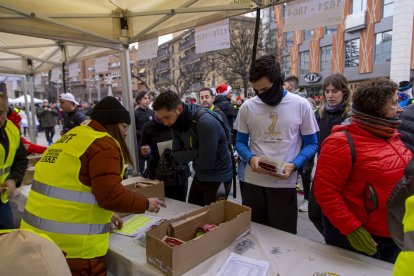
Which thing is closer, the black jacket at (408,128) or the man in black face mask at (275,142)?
the black jacket at (408,128)

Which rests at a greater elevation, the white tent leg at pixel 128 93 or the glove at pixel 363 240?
the white tent leg at pixel 128 93

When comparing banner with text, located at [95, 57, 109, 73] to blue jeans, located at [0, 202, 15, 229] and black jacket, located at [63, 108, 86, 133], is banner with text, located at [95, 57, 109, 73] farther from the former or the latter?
blue jeans, located at [0, 202, 15, 229]

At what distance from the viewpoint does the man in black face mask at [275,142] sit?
1789mm

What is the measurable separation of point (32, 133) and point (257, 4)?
23.4 feet

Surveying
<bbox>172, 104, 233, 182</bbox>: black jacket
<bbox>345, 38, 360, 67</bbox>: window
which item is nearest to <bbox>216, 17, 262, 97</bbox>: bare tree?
<bbox>172, 104, 233, 182</bbox>: black jacket

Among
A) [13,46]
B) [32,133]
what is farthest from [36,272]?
→ [32,133]

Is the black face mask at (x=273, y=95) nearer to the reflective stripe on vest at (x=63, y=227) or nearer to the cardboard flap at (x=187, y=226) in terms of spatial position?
the cardboard flap at (x=187, y=226)

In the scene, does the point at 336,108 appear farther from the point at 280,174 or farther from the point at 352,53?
the point at 352,53

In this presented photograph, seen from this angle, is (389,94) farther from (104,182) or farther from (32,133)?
(32,133)

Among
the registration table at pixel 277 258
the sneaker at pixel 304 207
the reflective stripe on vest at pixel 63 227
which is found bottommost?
the sneaker at pixel 304 207

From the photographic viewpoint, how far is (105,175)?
4.17 feet

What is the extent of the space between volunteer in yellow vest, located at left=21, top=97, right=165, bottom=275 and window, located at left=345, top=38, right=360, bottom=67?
2254cm

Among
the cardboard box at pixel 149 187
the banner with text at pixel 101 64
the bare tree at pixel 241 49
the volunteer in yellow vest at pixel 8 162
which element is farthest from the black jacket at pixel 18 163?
the bare tree at pixel 241 49

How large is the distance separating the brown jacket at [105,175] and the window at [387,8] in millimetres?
21135
